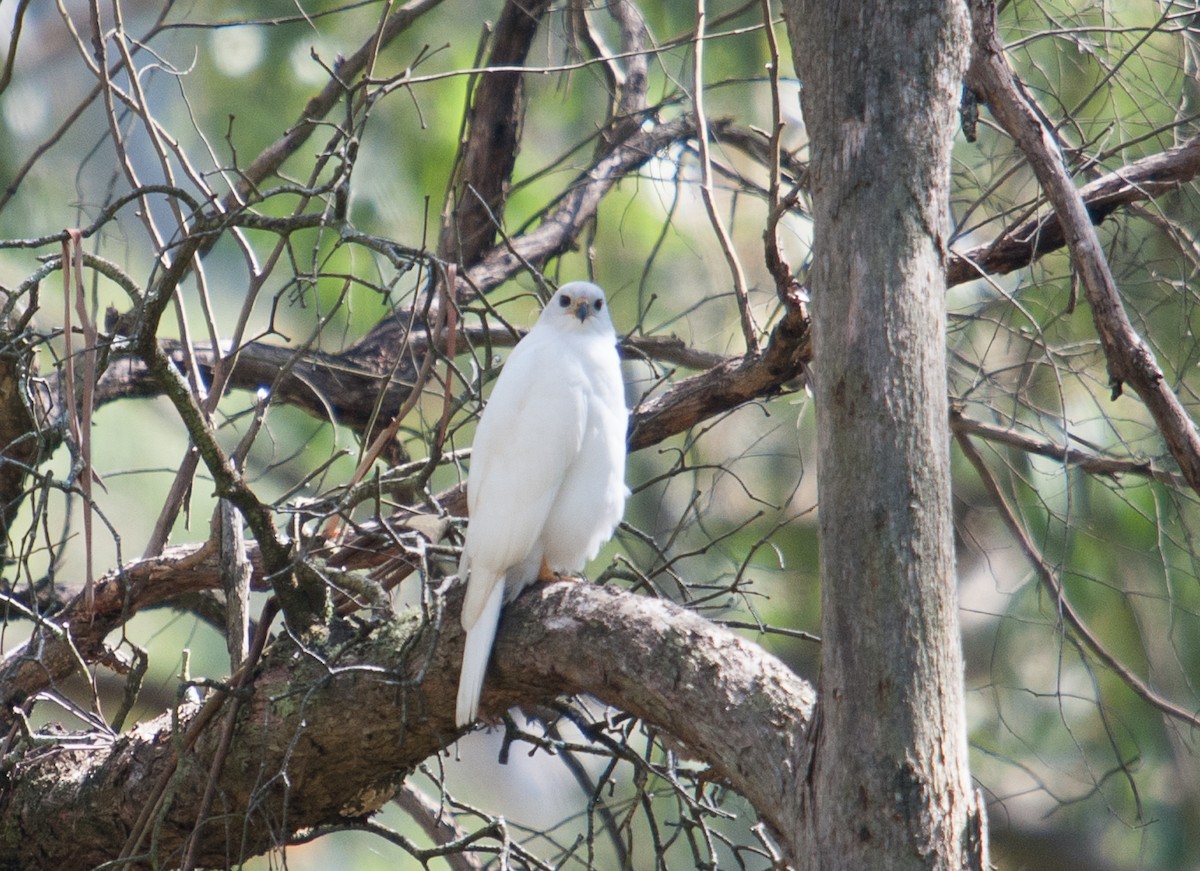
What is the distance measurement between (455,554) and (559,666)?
0.60 m

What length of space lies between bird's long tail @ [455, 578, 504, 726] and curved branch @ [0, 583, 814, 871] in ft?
0.19

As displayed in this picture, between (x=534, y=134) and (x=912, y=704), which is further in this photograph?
(x=534, y=134)

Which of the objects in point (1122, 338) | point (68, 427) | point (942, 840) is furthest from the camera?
point (68, 427)

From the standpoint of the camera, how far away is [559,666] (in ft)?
6.86

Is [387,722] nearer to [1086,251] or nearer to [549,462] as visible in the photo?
[549,462]

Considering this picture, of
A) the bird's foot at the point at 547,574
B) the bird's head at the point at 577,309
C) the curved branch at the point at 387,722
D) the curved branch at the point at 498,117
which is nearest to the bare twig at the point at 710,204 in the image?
the bird's head at the point at 577,309

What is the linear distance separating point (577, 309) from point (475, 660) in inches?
50.7

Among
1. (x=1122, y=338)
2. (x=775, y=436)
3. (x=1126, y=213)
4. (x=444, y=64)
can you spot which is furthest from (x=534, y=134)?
(x=1122, y=338)

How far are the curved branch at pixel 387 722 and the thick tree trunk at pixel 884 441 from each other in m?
0.14

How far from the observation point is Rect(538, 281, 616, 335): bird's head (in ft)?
10.2

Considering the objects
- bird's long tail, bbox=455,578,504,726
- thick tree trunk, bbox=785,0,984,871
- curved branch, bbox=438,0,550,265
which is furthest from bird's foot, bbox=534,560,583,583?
curved branch, bbox=438,0,550,265

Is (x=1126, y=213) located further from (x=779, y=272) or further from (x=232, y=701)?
(x=232, y=701)

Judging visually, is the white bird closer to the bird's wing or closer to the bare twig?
the bird's wing

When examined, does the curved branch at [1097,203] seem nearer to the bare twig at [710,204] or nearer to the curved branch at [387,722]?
the bare twig at [710,204]
